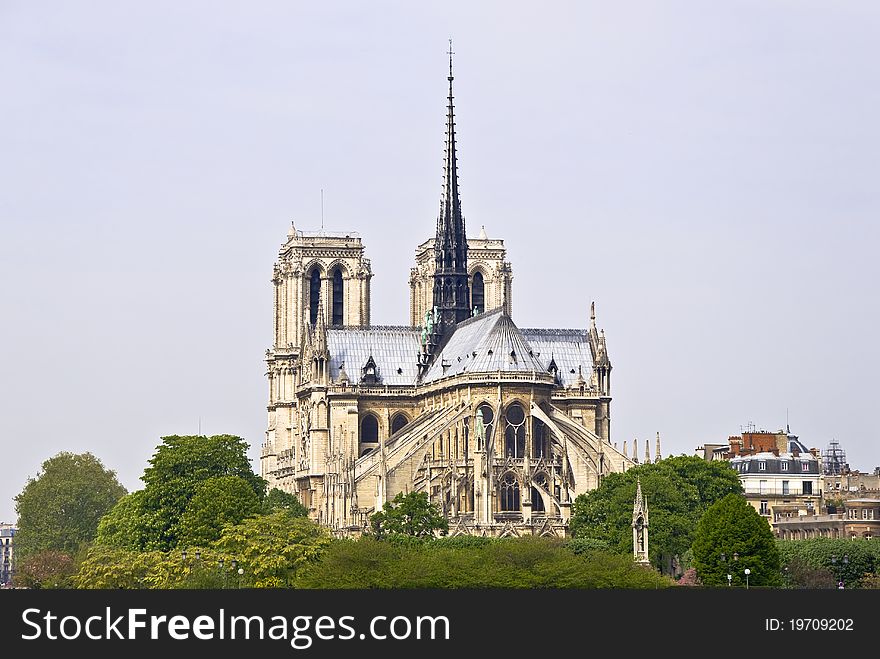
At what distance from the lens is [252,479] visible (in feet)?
550

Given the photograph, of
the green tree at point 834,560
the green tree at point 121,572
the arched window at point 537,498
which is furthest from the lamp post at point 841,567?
the green tree at point 121,572

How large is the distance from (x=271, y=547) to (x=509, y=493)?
60.0 meters

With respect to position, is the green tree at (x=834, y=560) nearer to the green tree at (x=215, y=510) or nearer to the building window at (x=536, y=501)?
the building window at (x=536, y=501)

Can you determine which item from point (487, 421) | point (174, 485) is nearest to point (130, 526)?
point (174, 485)

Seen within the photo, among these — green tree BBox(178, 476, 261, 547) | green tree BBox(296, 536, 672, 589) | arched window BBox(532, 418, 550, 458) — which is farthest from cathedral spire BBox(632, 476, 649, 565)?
arched window BBox(532, 418, 550, 458)

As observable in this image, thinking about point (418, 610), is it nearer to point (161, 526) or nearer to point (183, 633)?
point (183, 633)

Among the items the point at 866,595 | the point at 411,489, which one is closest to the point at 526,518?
the point at 411,489

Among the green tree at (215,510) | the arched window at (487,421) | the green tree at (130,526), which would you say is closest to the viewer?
the green tree at (215,510)

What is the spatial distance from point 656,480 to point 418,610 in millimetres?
90420

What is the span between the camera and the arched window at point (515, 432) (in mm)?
193500

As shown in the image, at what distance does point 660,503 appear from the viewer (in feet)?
562

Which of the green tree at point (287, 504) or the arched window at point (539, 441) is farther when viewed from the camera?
the arched window at point (539, 441)

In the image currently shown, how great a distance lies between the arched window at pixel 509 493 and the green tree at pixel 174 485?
2509 cm

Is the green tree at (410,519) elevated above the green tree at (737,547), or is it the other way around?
the green tree at (410,519)
